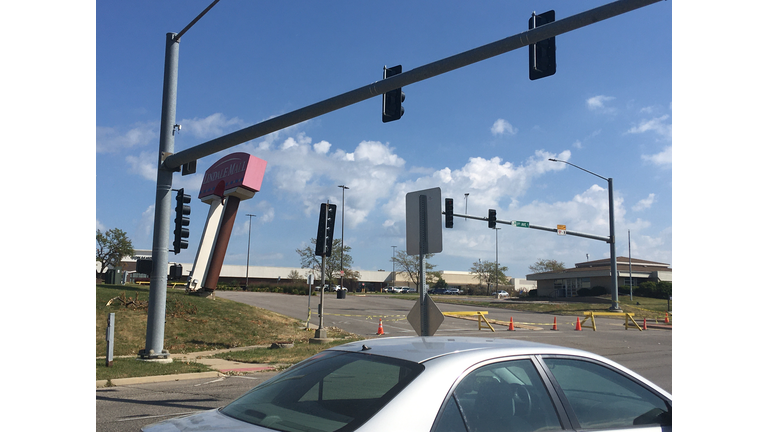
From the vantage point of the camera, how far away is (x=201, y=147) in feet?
42.6

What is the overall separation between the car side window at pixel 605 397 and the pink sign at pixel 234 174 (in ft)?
97.1

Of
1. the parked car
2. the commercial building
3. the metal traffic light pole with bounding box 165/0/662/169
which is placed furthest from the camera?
the commercial building

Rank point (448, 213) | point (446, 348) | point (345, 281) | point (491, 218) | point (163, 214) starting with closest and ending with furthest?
point (446, 348) → point (163, 214) → point (448, 213) → point (491, 218) → point (345, 281)

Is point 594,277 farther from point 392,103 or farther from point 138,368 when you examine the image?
point 138,368

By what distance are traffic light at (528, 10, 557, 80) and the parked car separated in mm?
6337

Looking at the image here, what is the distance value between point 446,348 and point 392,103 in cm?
799

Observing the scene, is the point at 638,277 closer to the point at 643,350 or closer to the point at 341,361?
the point at 643,350

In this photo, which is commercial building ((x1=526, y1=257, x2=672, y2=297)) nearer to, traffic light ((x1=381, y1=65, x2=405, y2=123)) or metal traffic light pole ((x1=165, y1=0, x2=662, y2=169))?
traffic light ((x1=381, y1=65, x2=405, y2=123))

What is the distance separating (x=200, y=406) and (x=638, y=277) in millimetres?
66932

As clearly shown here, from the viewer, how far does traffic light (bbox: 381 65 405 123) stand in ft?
34.8

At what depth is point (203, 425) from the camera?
283 centimetres

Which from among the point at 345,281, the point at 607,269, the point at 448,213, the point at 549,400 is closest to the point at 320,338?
the point at 448,213

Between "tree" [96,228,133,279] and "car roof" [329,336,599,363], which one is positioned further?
"tree" [96,228,133,279]

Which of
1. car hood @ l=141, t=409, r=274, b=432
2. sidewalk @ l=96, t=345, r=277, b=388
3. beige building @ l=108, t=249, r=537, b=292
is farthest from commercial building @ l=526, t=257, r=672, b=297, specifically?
car hood @ l=141, t=409, r=274, b=432
